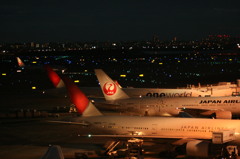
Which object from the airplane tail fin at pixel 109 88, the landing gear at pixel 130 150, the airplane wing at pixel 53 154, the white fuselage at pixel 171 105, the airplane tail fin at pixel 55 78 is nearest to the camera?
the airplane wing at pixel 53 154

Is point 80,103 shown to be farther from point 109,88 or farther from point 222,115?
point 222,115

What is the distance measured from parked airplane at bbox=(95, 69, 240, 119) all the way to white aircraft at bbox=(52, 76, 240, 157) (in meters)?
13.3

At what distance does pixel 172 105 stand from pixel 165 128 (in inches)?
569

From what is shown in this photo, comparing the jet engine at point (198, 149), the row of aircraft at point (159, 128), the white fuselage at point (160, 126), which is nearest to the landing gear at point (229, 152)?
the row of aircraft at point (159, 128)

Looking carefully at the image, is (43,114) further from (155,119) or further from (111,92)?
(155,119)

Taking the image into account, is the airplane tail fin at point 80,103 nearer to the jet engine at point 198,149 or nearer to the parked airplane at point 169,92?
the jet engine at point 198,149

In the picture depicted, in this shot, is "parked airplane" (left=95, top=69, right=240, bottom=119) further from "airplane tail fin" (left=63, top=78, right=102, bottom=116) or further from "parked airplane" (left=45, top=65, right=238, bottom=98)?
"airplane tail fin" (left=63, top=78, right=102, bottom=116)

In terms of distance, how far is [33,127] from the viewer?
139 feet

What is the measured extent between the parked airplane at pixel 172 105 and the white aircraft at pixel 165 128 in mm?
13294

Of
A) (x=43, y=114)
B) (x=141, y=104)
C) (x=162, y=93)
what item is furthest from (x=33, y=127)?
(x=162, y=93)

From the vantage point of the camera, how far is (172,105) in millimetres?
44344

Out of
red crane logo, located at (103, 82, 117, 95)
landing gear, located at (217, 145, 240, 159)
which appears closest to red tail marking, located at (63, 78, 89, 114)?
landing gear, located at (217, 145, 240, 159)

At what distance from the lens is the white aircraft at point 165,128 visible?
27047 millimetres

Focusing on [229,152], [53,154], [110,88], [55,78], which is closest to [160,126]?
[229,152]
